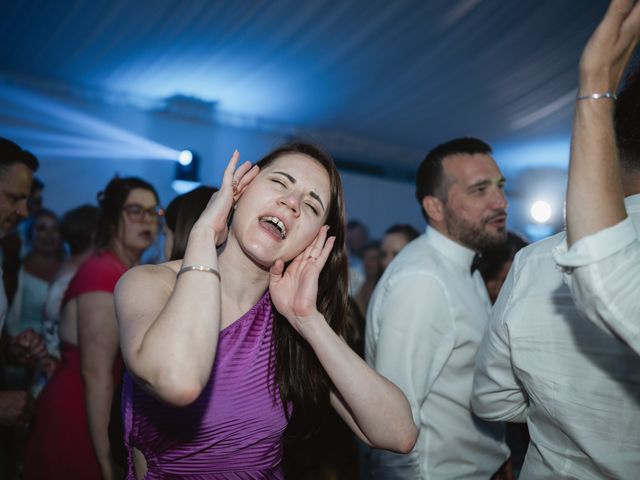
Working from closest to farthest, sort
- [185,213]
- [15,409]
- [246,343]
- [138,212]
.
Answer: [246,343] < [15,409] < [185,213] < [138,212]

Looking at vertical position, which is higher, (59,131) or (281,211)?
(59,131)

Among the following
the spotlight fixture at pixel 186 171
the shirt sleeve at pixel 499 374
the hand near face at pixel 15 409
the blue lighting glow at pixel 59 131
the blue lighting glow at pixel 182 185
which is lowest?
the hand near face at pixel 15 409

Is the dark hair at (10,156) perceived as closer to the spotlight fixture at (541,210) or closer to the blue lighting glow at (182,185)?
the blue lighting glow at (182,185)

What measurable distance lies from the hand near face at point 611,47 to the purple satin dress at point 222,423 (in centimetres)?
109

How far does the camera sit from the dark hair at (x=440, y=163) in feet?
8.19

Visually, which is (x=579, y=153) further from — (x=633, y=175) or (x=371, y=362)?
(x=371, y=362)

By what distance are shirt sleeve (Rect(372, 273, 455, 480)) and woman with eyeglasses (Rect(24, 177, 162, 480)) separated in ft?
3.73

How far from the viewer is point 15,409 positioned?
71.4 inches

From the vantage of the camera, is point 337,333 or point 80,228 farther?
point 80,228

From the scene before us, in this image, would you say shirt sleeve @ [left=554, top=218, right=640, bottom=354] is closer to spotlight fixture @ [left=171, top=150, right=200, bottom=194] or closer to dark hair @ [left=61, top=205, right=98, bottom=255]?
dark hair @ [left=61, top=205, right=98, bottom=255]

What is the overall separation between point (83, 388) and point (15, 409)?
1.02ft

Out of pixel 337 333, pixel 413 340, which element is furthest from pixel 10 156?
pixel 413 340

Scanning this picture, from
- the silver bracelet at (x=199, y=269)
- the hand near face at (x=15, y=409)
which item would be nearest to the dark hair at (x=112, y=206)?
the hand near face at (x=15, y=409)

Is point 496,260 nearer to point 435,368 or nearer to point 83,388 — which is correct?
point 435,368
